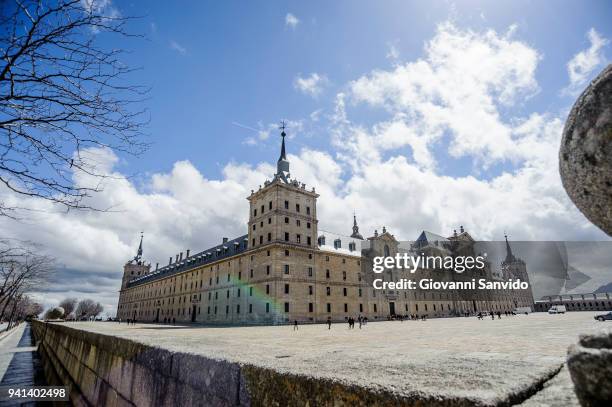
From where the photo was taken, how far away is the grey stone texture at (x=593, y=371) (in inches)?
32.1

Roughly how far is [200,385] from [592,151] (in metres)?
2.89

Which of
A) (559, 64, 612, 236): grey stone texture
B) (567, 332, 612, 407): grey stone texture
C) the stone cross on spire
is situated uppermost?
the stone cross on spire

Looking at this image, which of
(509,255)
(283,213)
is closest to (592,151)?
(283,213)

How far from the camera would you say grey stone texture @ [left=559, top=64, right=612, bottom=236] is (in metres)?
1.13

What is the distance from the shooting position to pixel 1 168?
451 cm

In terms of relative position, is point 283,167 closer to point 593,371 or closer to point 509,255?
point 593,371

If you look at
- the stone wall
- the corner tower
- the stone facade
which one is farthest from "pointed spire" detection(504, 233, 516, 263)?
the stone wall

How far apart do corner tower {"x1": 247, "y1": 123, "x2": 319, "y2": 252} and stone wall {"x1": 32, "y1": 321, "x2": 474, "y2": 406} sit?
129 ft

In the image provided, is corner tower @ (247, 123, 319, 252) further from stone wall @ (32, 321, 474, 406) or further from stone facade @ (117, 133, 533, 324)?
stone wall @ (32, 321, 474, 406)

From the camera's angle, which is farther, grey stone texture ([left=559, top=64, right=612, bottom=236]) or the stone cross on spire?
the stone cross on spire

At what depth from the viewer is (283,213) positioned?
46.4 meters

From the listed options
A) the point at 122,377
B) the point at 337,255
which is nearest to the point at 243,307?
the point at 337,255

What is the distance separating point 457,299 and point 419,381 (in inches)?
3140

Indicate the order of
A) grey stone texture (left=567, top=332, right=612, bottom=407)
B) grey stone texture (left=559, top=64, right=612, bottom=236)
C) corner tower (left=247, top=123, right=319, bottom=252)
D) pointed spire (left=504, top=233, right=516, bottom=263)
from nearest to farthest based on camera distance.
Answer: grey stone texture (left=567, top=332, right=612, bottom=407), grey stone texture (left=559, top=64, right=612, bottom=236), corner tower (left=247, top=123, right=319, bottom=252), pointed spire (left=504, top=233, right=516, bottom=263)
